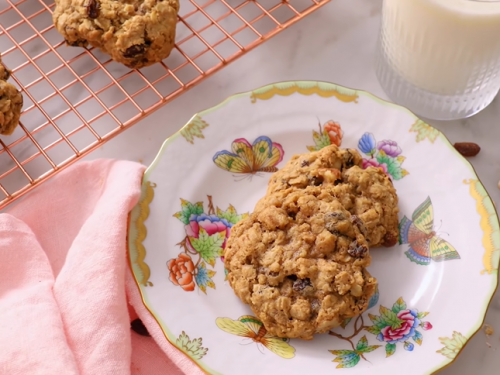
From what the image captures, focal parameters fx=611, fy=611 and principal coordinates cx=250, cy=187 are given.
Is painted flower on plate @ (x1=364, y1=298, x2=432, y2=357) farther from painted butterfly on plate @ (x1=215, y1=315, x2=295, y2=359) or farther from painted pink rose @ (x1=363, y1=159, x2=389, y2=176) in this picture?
painted pink rose @ (x1=363, y1=159, x2=389, y2=176)

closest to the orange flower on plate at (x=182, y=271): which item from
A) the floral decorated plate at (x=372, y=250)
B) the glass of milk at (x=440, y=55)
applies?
the floral decorated plate at (x=372, y=250)

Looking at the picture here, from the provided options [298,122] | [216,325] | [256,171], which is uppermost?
[298,122]

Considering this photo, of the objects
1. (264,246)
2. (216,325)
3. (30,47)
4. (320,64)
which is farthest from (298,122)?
(30,47)

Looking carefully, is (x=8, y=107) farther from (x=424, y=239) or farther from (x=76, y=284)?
(x=424, y=239)

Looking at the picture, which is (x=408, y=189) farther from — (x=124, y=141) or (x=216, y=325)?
(x=124, y=141)

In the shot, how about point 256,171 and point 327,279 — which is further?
point 256,171

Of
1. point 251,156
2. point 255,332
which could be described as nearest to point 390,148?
point 251,156

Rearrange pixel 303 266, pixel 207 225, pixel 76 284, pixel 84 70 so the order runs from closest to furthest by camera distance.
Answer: pixel 303 266 < pixel 76 284 < pixel 207 225 < pixel 84 70
